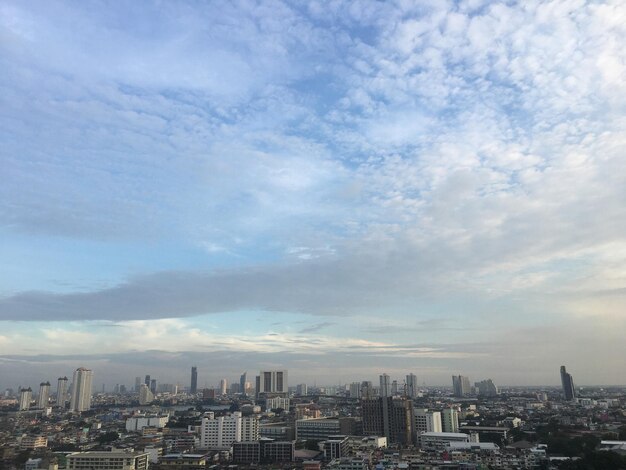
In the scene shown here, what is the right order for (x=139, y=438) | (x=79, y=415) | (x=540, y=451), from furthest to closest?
(x=79, y=415) < (x=139, y=438) < (x=540, y=451)

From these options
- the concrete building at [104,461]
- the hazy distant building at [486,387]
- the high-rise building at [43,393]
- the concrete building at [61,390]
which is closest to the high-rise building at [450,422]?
the concrete building at [104,461]

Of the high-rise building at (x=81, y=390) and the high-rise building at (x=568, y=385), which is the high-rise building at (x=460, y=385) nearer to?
the high-rise building at (x=568, y=385)

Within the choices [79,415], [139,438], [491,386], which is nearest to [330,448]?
[139,438]

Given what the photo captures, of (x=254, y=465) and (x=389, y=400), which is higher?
(x=389, y=400)

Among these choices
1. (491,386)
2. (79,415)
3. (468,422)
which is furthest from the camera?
(491,386)

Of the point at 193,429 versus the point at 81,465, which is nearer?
the point at 81,465

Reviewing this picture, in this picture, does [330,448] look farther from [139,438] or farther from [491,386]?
[491,386]

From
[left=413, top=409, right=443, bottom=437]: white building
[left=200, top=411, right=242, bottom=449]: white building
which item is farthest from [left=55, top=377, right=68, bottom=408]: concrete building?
[left=413, top=409, right=443, bottom=437]: white building
